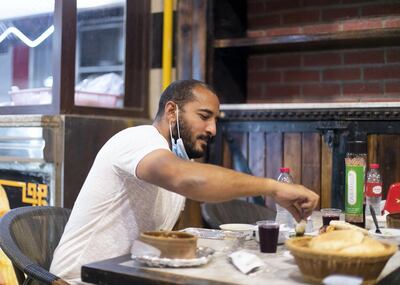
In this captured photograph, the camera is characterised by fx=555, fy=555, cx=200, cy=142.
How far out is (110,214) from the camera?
174 cm

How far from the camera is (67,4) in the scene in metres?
2.98

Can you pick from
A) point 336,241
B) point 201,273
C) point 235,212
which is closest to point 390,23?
point 235,212

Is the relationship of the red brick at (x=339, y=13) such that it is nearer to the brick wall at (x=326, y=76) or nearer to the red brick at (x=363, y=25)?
the red brick at (x=363, y=25)

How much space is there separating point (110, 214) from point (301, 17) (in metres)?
2.33

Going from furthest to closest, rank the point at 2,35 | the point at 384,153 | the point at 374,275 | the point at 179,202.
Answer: the point at 2,35, the point at 384,153, the point at 179,202, the point at 374,275

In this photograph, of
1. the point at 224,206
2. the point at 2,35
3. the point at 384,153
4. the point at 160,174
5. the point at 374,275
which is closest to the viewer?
Answer: the point at 374,275

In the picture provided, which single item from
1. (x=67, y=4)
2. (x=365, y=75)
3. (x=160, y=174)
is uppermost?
(x=67, y=4)

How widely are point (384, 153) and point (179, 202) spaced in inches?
59.0

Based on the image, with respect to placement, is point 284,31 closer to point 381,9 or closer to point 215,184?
point 381,9

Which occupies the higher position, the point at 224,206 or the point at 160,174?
the point at 160,174

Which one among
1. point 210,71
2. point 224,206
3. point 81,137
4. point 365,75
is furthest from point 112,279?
point 365,75

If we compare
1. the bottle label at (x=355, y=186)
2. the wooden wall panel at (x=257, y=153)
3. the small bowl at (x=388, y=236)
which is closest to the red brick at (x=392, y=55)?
the wooden wall panel at (x=257, y=153)

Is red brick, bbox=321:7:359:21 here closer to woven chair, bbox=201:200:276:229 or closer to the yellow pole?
the yellow pole

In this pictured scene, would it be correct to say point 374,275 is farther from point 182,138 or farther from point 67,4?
point 67,4
